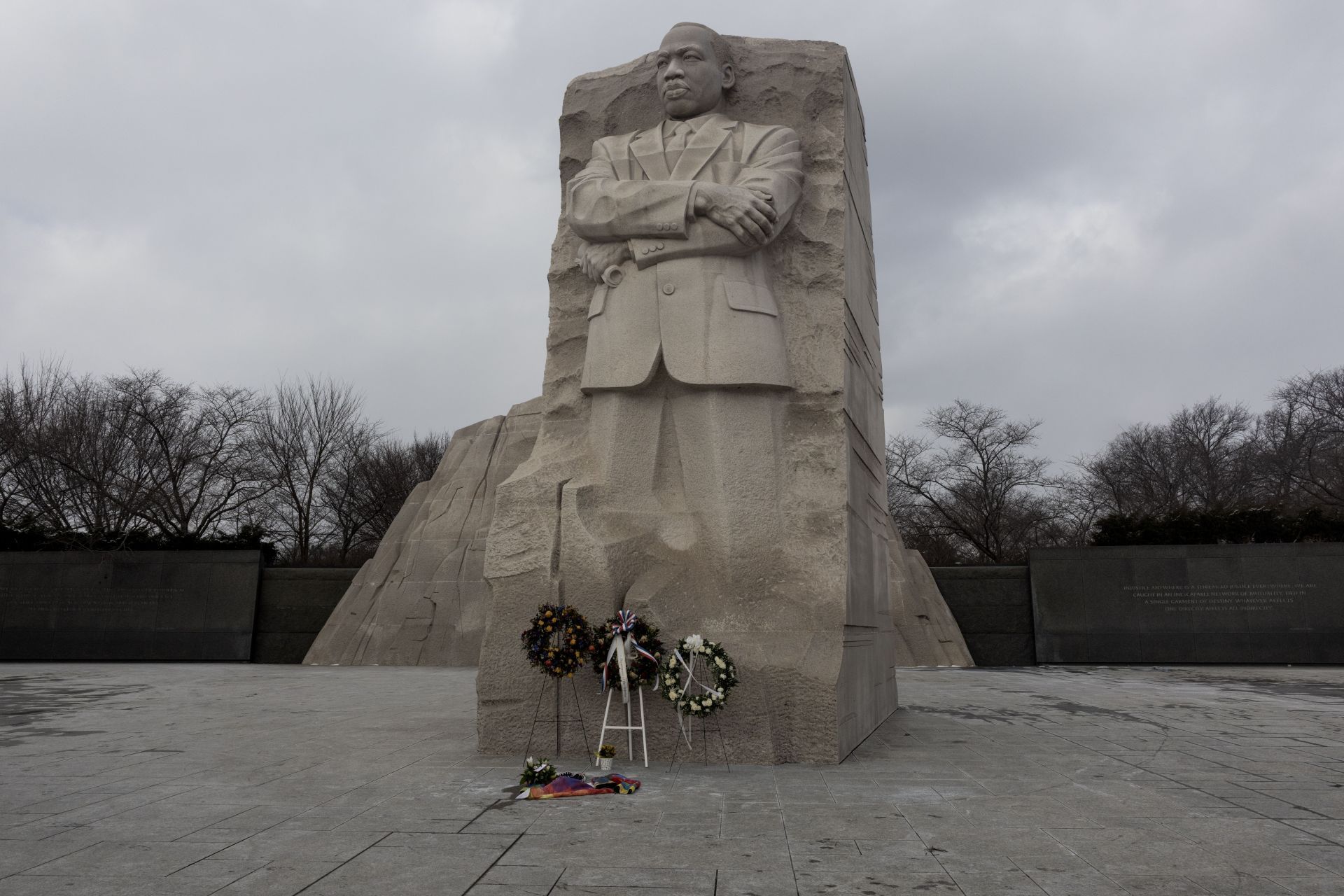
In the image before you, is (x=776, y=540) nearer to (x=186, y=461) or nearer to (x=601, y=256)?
(x=601, y=256)

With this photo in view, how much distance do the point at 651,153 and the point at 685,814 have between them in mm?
3947

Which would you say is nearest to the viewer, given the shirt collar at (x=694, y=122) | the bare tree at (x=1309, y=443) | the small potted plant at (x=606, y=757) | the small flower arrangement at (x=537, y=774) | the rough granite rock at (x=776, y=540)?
the small flower arrangement at (x=537, y=774)

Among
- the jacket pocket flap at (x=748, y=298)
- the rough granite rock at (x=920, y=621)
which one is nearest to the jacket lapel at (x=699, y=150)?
the jacket pocket flap at (x=748, y=298)

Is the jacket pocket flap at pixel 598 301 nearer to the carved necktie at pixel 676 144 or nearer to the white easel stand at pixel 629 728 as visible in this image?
the carved necktie at pixel 676 144

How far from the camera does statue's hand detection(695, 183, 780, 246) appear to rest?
17.5 feet

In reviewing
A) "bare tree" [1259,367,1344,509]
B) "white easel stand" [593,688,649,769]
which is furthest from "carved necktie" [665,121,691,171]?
"bare tree" [1259,367,1344,509]

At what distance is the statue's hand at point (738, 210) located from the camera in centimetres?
533

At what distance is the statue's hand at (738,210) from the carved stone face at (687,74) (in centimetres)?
84

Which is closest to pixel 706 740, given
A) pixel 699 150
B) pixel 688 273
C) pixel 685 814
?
pixel 685 814

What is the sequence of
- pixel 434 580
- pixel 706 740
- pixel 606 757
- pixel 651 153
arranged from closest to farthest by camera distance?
pixel 606 757, pixel 706 740, pixel 651 153, pixel 434 580

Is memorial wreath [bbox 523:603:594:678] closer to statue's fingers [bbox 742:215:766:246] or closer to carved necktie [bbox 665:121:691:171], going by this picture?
statue's fingers [bbox 742:215:766:246]

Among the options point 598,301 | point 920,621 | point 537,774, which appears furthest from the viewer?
point 920,621

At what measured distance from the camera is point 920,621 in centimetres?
1438

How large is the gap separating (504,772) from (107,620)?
44.6 feet
